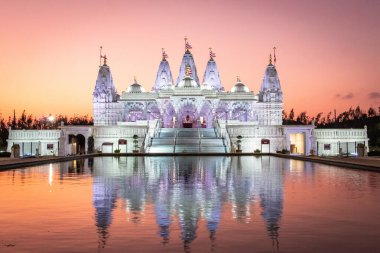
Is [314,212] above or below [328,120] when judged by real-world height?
below

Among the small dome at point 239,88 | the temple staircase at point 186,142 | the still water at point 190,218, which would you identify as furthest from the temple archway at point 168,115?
the still water at point 190,218

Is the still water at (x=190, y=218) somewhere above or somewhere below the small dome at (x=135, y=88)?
below

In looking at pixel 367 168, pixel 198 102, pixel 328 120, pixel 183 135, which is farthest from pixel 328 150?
pixel 328 120

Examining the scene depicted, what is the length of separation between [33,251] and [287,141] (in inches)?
2482

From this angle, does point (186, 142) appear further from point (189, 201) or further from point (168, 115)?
point (189, 201)

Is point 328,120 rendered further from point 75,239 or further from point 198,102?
point 75,239

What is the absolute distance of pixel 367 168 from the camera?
30344 mm

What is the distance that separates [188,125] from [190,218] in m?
81.3

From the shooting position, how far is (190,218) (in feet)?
38.6

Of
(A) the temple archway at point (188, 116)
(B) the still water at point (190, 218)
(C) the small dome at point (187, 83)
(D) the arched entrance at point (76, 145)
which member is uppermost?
(C) the small dome at point (187, 83)

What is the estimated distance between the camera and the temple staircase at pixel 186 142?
61812 millimetres

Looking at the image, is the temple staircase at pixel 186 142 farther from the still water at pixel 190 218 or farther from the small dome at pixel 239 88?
the still water at pixel 190 218

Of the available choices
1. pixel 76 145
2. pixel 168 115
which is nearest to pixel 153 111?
pixel 168 115

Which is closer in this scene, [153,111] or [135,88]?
[153,111]
